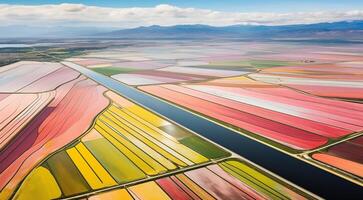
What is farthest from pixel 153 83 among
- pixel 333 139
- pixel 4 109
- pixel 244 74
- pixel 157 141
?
pixel 333 139

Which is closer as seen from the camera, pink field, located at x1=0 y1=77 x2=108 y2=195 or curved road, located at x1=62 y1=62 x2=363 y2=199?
curved road, located at x1=62 y1=62 x2=363 y2=199

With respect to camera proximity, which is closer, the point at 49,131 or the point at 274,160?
the point at 274,160

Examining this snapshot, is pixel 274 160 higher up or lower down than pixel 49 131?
lower down

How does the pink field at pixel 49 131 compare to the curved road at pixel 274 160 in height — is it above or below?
above

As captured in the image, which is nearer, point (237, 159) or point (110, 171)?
point (110, 171)

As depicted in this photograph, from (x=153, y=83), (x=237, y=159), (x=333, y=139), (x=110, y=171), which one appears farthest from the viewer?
(x=153, y=83)

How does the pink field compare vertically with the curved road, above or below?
above

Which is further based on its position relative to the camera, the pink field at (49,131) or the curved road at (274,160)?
the pink field at (49,131)

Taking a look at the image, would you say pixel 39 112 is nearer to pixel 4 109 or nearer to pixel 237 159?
pixel 4 109
